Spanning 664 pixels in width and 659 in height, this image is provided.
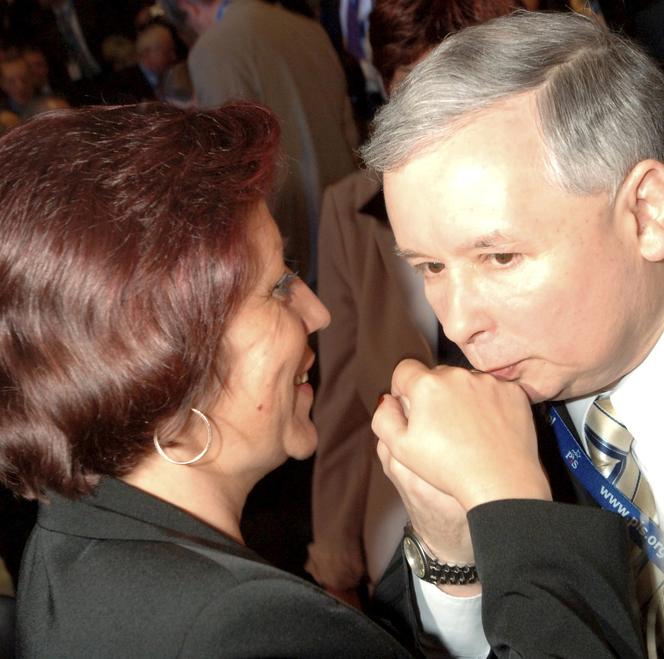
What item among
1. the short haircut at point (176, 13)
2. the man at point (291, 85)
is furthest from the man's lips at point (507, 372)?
the short haircut at point (176, 13)

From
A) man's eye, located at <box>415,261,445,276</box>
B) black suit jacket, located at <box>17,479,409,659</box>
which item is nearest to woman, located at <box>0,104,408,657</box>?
black suit jacket, located at <box>17,479,409,659</box>

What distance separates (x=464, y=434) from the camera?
1117 mm

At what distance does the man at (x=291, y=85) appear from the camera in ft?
8.82

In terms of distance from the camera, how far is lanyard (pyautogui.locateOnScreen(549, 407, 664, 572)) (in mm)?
1229

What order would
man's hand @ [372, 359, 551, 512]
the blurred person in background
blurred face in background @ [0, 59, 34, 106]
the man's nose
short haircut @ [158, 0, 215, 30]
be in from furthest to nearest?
blurred face in background @ [0, 59, 34, 106]
short haircut @ [158, 0, 215, 30]
the blurred person in background
the man's nose
man's hand @ [372, 359, 551, 512]

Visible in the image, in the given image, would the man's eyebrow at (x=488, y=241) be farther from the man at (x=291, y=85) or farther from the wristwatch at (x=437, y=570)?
the man at (x=291, y=85)

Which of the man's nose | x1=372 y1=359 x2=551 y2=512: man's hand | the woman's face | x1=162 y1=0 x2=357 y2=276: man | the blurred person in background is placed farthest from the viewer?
x1=162 y1=0 x2=357 y2=276: man

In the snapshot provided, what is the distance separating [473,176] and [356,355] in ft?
2.76

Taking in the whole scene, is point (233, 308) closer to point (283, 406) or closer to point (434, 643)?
point (283, 406)

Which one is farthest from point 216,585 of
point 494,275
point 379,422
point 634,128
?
point 634,128

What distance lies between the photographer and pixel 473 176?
1.10 meters

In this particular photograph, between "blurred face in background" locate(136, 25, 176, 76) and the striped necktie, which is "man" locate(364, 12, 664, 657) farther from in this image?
"blurred face in background" locate(136, 25, 176, 76)

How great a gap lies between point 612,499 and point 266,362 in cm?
54

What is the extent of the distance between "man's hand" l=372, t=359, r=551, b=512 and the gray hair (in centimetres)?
29
